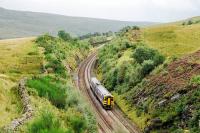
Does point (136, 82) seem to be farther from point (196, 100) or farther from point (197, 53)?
point (196, 100)

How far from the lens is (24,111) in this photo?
24.1m

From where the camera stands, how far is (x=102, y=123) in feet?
143

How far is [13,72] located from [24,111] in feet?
92.9

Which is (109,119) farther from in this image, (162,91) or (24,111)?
(24,111)

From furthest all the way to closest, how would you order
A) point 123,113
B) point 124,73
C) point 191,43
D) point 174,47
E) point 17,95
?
1. point 191,43
2. point 174,47
3. point 124,73
4. point 123,113
5. point 17,95

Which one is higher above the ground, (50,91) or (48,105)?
(48,105)

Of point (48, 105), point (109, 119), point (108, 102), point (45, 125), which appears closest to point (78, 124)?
point (48, 105)

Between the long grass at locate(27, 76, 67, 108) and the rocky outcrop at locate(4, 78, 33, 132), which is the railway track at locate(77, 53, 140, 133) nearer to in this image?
the long grass at locate(27, 76, 67, 108)

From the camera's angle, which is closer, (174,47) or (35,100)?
(35,100)

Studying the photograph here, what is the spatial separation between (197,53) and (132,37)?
46.6 m

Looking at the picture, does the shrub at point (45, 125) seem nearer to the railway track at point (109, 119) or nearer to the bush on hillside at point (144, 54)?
the railway track at point (109, 119)

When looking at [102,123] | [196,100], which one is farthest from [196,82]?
[102,123]

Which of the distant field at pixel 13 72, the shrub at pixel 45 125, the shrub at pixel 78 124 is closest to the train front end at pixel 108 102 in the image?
the distant field at pixel 13 72

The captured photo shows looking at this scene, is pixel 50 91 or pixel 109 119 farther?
pixel 109 119
